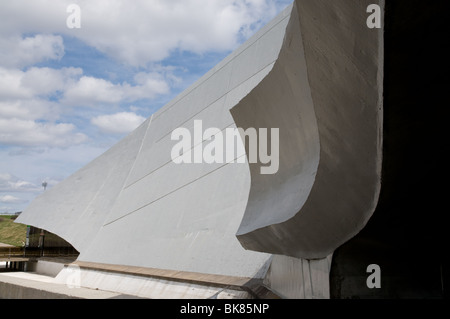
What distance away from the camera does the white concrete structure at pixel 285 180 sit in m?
2.98

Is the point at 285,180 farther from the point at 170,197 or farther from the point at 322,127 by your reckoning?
the point at 170,197

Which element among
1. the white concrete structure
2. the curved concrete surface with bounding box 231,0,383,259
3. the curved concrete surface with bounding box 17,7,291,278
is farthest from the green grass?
the curved concrete surface with bounding box 231,0,383,259

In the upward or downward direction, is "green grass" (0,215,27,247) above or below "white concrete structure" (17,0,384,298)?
above

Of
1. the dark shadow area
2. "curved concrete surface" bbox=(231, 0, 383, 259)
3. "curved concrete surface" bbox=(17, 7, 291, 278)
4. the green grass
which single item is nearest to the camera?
the dark shadow area

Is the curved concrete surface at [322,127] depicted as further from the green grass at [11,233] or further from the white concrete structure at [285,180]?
the green grass at [11,233]

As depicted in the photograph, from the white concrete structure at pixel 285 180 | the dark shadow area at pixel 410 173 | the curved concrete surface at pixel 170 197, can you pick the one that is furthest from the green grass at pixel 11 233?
the dark shadow area at pixel 410 173

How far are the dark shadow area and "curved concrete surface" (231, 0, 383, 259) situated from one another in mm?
111

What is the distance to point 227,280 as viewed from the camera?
668 centimetres

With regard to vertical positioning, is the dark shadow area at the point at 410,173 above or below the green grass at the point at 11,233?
below

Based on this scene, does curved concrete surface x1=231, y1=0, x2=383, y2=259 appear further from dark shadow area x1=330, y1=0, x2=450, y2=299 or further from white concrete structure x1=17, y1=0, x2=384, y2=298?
dark shadow area x1=330, y1=0, x2=450, y2=299

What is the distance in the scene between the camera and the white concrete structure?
2.98 m
